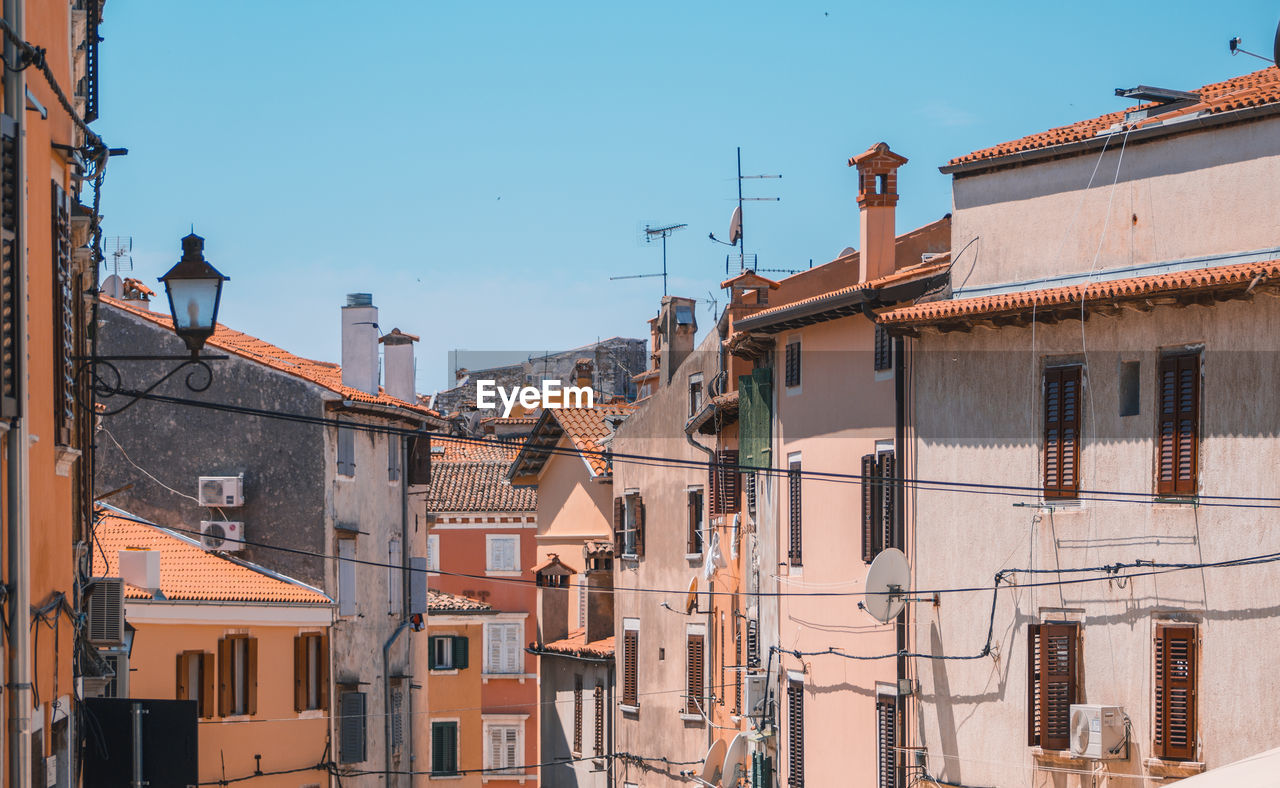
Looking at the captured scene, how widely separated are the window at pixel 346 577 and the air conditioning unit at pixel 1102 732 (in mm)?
20598

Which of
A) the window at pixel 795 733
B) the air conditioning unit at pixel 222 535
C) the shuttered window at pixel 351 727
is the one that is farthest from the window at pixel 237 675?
the window at pixel 795 733

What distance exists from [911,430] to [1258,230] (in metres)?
6.30

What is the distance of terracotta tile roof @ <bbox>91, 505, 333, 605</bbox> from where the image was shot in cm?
3338

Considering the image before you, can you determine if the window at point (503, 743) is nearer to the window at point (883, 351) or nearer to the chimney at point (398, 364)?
the chimney at point (398, 364)

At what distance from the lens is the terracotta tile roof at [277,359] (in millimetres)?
37500

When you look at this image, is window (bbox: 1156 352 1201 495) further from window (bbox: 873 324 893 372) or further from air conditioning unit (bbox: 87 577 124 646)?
air conditioning unit (bbox: 87 577 124 646)

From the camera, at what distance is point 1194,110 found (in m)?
22.5

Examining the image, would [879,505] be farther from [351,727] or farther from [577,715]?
[577,715]

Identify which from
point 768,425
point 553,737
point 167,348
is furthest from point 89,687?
point 553,737

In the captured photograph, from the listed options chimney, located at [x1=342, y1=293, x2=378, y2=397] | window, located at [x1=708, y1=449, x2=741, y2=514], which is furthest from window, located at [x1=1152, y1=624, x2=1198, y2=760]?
chimney, located at [x1=342, y1=293, x2=378, y2=397]

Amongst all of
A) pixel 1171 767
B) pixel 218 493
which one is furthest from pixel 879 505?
pixel 218 493

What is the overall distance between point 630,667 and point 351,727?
860 cm

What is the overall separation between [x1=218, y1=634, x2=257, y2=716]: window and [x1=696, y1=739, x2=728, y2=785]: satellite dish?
31.1ft

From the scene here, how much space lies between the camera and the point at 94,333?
60.7 feet
